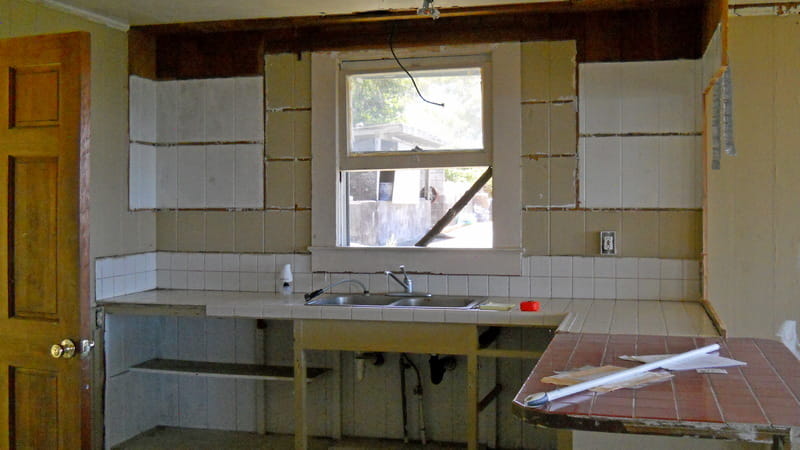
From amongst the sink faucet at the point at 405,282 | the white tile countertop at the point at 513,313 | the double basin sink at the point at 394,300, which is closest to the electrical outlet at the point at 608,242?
the white tile countertop at the point at 513,313

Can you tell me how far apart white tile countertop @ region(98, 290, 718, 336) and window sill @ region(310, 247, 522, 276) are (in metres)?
0.21

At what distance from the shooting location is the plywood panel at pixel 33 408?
3426 millimetres

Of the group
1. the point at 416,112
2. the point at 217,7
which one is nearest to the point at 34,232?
the point at 217,7

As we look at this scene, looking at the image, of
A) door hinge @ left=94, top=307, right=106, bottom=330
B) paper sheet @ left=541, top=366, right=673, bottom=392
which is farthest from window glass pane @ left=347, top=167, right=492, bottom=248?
paper sheet @ left=541, top=366, right=673, bottom=392

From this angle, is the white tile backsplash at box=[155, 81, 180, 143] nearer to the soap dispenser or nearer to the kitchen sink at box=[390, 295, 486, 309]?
the soap dispenser

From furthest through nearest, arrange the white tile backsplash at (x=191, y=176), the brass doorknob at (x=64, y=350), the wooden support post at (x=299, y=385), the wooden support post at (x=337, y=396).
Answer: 1. the white tile backsplash at (x=191, y=176)
2. the wooden support post at (x=337, y=396)
3. the wooden support post at (x=299, y=385)
4. the brass doorknob at (x=64, y=350)

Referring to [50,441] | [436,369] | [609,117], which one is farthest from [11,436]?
[609,117]

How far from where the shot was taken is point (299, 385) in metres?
4.03

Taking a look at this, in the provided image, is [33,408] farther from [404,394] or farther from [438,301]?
[438,301]

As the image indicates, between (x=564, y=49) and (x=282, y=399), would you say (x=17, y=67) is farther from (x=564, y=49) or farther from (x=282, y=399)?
(x=564, y=49)

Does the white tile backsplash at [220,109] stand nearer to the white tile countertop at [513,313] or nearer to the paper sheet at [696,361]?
the white tile countertop at [513,313]

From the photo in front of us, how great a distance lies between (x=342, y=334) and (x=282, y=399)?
1041mm

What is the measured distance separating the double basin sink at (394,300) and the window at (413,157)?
0.60 ft

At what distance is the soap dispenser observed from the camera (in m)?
4.60
